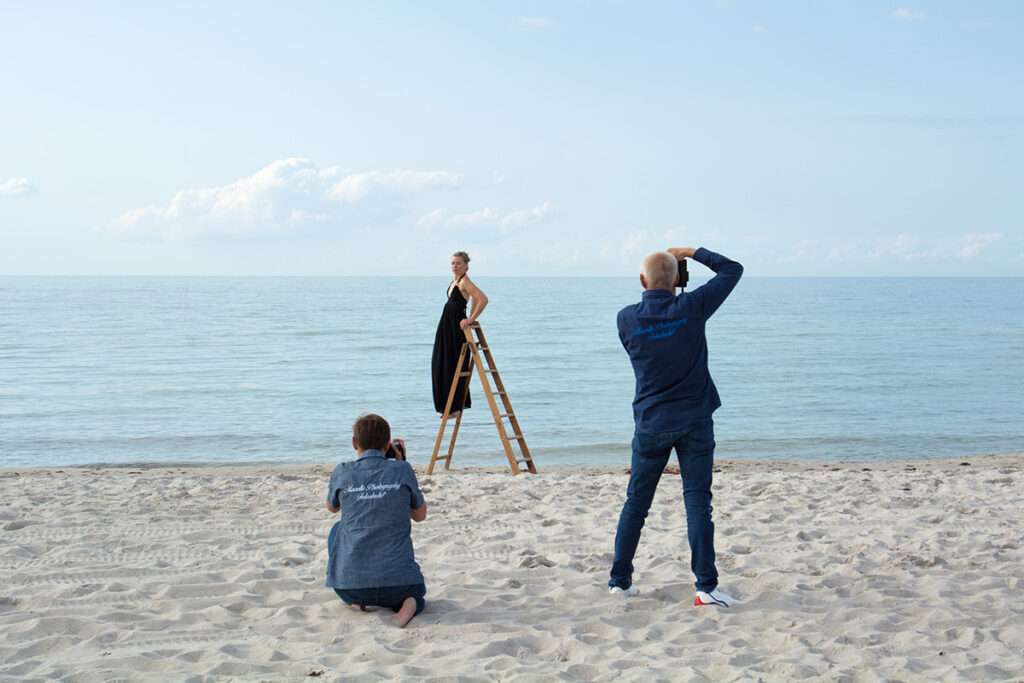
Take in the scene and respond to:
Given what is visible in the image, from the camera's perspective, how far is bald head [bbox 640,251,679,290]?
16.1ft

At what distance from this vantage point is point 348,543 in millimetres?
4875

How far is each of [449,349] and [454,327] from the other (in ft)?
0.78

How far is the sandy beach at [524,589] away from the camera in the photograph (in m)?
4.23

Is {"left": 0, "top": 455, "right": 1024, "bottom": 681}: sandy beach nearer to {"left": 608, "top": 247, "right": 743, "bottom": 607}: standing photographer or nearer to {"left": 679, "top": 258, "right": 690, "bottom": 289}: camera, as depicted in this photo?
{"left": 608, "top": 247, "right": 743, "bottom": 607}: standing photographer

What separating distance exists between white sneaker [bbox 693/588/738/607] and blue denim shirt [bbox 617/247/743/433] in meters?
0.89

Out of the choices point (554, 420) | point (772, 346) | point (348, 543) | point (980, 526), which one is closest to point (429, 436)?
point (554, 420)

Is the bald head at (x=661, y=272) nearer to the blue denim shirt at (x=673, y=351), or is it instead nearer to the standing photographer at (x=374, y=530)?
the blue denim shirt at (x=673, y=351)

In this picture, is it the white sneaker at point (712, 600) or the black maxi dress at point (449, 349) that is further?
the black maxi dress at point (449, 349)

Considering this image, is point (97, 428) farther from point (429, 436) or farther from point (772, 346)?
point (772, 346)

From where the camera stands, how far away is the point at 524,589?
5.42 m

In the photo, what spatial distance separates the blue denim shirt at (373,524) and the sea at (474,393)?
7.52 metres

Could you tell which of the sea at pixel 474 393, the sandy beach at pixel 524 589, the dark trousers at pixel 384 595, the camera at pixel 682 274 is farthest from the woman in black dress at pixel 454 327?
the dark trousers at pixel 384 595

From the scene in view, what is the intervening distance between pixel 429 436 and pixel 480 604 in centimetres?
979

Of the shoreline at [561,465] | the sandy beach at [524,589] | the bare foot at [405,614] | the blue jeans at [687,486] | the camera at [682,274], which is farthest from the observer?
the shoreline at [561,465]
